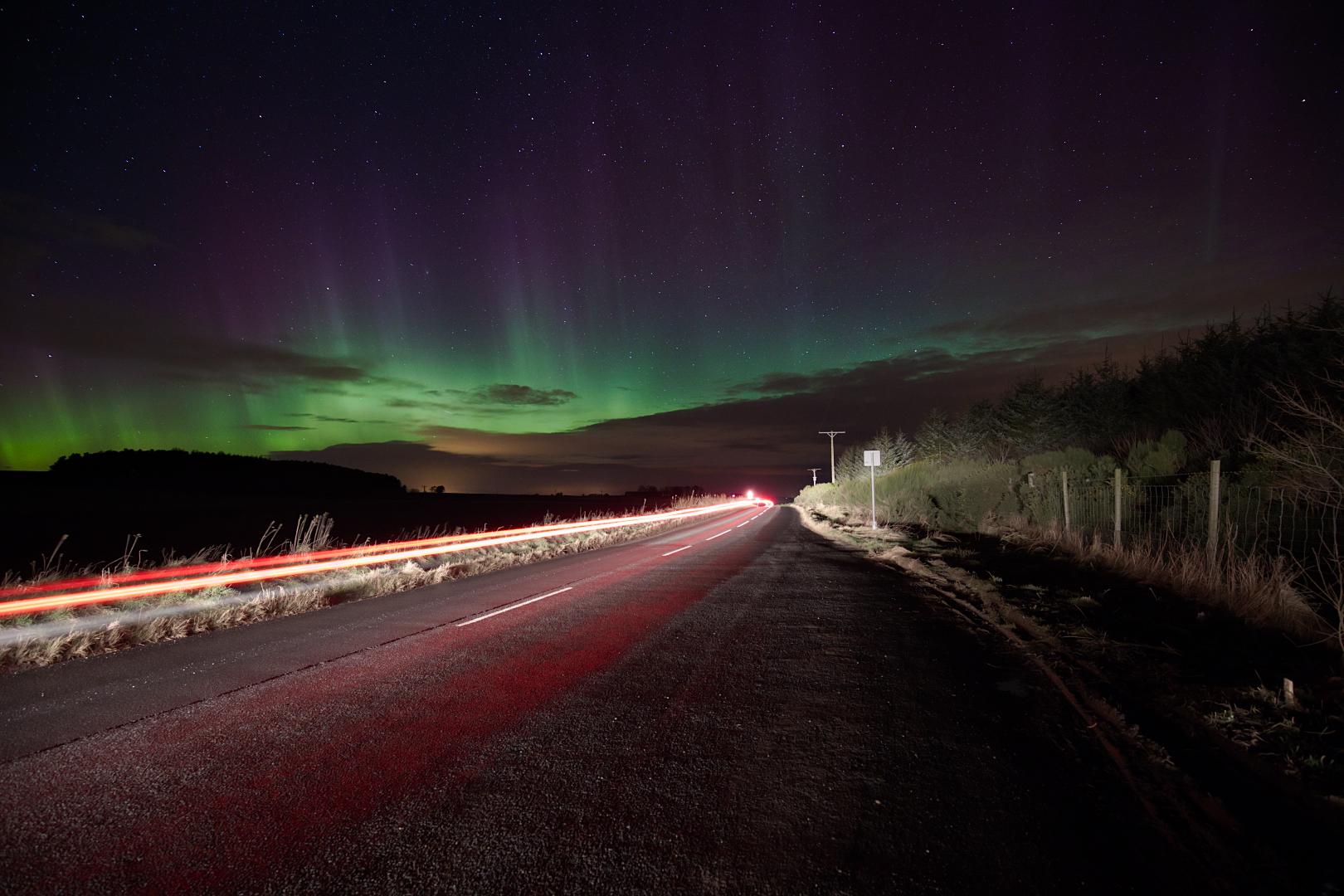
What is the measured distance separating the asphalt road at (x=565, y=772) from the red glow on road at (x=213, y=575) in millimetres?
2112

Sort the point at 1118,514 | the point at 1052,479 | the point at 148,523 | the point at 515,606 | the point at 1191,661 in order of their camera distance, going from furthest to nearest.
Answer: the point at 148,523, the point at 1052,479, the point at 1118,514, the point at 515,606, the point at 1191,661

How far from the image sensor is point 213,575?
10281 millimetres

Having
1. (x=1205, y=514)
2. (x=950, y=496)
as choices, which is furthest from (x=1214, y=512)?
(x=950, y=496)

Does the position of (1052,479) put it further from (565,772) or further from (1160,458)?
(565,772)

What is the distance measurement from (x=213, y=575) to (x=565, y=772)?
9.66 meters

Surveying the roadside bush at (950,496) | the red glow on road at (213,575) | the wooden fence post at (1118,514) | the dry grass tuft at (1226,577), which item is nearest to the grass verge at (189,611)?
the red glow on road at (213,575)

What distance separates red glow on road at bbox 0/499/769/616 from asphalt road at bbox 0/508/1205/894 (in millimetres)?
2112

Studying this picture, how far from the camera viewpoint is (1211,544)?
30.8 ft

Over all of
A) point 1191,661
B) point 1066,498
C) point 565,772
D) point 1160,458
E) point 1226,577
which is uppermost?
point 1160,458

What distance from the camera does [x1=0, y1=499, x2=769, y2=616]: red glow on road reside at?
8.04 metres

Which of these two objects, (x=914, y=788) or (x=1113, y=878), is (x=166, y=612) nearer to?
(x=914, y=788)

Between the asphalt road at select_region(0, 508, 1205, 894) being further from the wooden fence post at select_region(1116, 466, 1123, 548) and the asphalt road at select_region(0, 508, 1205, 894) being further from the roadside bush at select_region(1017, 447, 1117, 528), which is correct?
the roadside bush at select_region(1017, 447, 1117, 528)

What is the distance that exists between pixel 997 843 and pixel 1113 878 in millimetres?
463

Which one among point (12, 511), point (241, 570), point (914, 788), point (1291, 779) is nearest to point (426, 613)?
point (241, 570)
